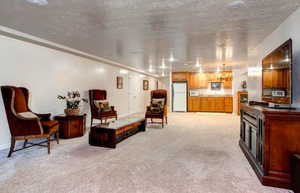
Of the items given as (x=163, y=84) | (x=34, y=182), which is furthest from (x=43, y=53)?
(x=163, y=84)

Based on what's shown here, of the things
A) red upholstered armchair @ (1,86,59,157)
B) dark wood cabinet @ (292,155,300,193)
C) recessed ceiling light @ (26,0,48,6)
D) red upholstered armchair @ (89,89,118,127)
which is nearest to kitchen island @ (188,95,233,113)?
red upholstered armchair @ (89,89,118,127)

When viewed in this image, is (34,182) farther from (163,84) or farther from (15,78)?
(163,84)

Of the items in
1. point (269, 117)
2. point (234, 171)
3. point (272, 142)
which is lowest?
point (234, 171)

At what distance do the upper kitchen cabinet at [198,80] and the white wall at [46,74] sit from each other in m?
4.87

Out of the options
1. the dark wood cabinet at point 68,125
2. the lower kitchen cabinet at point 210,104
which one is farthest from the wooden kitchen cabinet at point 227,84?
the dark wood cabinet at point 68,125

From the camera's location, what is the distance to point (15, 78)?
3.69 meters

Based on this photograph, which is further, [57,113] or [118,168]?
[57,113]

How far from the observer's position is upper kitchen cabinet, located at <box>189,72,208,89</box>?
32.1ft

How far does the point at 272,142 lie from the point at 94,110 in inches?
186

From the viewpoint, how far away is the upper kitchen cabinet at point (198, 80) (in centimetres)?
979

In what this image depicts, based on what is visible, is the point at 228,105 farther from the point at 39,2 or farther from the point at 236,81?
the point at 39,2

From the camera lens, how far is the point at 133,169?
8.50ft

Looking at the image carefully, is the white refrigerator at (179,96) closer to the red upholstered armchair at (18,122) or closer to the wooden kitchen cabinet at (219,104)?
the wooden kitchen cabinet at (219,104)

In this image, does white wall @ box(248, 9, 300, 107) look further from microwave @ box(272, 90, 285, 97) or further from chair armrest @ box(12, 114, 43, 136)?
chair armrest @ box(12, 114, 43, 136)
